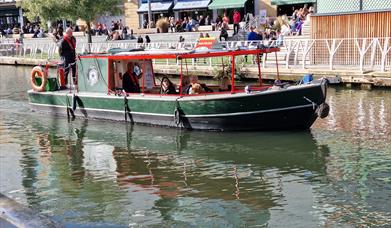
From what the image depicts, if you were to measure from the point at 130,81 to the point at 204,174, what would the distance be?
21.3ft

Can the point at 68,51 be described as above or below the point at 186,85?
above

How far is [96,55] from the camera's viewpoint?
19109 mm

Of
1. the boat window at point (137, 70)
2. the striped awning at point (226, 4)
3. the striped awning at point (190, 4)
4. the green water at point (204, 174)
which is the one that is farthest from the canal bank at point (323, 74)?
the striped awning at point (190, 4)

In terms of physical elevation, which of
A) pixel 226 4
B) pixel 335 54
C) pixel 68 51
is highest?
pixel 226 4

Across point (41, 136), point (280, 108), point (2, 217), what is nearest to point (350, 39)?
point (280, 108)

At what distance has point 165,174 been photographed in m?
12.9

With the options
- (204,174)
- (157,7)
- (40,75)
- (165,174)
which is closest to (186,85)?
(165,174)

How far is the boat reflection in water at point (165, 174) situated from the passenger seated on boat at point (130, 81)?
1.25 metres

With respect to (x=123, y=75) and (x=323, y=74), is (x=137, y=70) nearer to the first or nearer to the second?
(x=123, y=75)

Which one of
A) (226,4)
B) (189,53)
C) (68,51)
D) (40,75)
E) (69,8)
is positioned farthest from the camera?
(226,4)

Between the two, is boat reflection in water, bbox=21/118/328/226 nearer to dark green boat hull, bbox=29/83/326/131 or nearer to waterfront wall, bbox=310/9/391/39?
dark green boat hull, bbox=29/83/326/131

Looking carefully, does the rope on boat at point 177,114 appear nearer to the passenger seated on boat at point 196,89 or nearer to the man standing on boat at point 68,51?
the passenger seated on boat at point 196,89

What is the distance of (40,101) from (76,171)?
8.49 meters

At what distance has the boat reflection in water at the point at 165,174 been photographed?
1034cm
